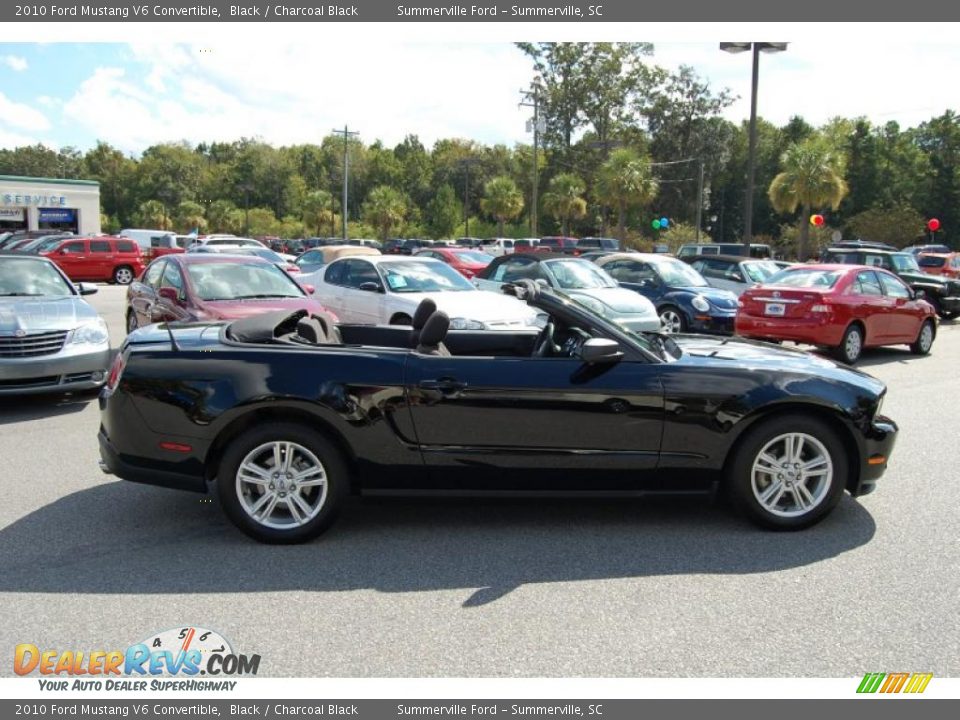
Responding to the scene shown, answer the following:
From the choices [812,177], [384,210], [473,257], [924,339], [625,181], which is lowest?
[924,339]

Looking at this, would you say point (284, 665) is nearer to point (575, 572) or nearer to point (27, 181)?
point (575, 572)

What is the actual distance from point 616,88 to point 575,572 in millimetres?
68267

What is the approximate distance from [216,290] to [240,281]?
389 millimetres

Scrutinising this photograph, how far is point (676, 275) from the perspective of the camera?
15.2 m

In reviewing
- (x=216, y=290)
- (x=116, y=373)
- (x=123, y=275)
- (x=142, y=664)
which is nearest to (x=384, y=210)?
(x=123, y=275)

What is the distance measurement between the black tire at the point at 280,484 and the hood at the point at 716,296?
11.0 meters

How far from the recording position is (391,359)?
14.7ft

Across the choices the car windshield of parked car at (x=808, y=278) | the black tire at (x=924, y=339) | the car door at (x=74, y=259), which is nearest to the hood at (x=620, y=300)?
the car windshield of parked car at (x=808, y=278)

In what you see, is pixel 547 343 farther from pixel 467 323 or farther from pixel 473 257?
pixel 473 257

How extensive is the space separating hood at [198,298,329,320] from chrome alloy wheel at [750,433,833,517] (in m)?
5.49

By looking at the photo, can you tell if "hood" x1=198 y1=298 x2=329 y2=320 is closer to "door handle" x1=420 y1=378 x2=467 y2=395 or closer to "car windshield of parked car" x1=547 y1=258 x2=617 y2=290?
"door handle" x1=420 y1=378 x2=467 y2=395

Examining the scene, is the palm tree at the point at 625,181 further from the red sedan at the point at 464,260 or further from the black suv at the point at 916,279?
the black suv at the point at 916,279

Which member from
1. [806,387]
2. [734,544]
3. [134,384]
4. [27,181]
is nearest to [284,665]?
[134,384]

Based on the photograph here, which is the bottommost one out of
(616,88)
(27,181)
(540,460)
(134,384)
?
(540,460)
